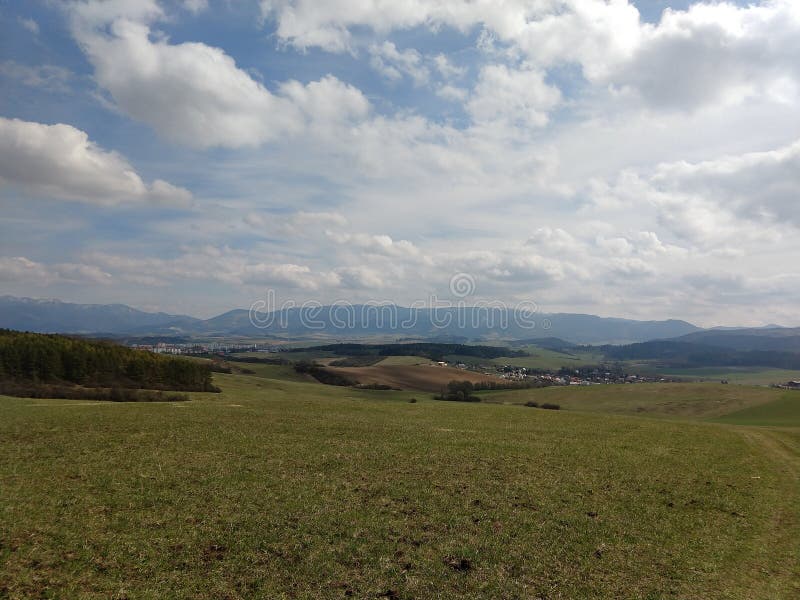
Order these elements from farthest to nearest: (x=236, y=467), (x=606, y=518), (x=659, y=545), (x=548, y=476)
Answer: (x=548, y=476) → (x=236, y=467) → (x=606, y=518) → (x=659, y=545)

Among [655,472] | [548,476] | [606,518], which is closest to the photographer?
[606,518]

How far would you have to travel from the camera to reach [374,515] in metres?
14.8

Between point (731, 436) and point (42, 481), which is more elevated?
point (42, 481)

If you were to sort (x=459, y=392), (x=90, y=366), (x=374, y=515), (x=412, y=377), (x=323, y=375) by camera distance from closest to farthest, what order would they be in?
(x=374, y=515), (x=90, y=366), (x=459, y=392), (x=412, y=377), (x=323, y=375)

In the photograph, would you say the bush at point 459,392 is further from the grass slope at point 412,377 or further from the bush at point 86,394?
the bush at point 86,394

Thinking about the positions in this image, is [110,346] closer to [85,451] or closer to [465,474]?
[85,451]

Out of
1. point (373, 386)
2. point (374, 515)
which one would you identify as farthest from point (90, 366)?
point (374, 515)

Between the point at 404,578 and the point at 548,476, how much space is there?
11578 mm

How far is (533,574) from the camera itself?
37.9ft

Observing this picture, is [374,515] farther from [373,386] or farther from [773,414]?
[373,386]

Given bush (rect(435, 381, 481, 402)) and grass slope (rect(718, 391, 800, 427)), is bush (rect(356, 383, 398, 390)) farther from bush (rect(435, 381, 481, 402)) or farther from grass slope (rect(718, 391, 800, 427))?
grass slope (rect(718, 391, 800, 427))

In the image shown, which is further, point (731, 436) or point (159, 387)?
point (159, 387)

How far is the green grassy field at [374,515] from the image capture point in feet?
35.6

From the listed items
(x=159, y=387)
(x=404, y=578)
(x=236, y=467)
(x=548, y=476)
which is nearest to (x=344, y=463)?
(x=236, y=467)
